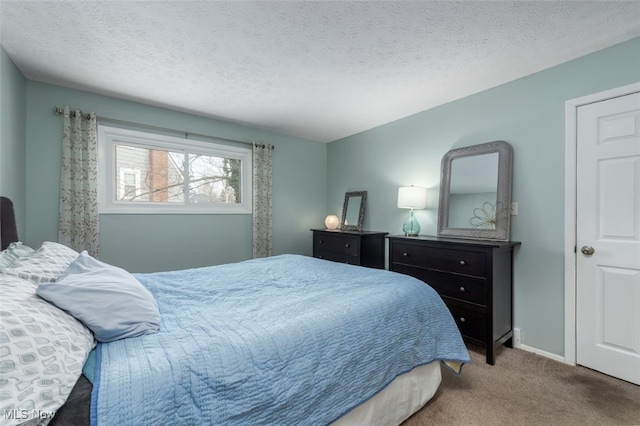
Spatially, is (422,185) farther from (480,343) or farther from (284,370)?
(284,370)

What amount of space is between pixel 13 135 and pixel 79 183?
0.60 meters

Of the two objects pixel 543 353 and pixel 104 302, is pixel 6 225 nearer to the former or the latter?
pixel 104 302

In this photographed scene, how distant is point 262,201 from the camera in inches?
148

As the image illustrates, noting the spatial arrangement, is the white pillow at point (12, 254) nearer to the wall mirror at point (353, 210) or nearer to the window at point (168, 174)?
the window at point (168, 174)

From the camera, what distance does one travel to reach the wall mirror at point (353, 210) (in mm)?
3914

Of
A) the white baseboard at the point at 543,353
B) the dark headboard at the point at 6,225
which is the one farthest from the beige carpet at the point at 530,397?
the dark headboard at the point at 6,225

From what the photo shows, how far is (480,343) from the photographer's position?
2203mm

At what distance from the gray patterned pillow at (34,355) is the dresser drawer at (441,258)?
243 cm

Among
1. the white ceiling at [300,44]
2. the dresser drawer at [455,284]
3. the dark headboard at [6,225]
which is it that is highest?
the white ceiling at [300,44]

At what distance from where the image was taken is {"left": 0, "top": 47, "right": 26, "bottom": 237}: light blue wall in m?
1.95

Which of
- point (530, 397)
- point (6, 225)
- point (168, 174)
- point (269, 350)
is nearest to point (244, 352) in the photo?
point (269, 350)

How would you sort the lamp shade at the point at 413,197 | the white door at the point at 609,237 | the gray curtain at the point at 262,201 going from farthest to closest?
1. the gray curtain at the point at 262,201
2. the lamp shade at the point at 413,197
3. the white door at the point at 609,237

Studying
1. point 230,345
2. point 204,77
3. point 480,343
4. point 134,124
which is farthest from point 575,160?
point 134,124

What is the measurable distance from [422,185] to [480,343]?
5.61ft
